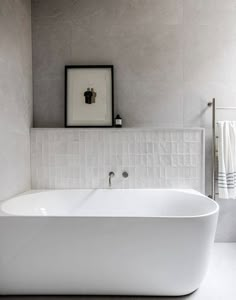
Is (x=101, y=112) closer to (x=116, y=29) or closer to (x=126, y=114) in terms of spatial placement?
(x=126, y=114)

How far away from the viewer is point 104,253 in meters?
1.66

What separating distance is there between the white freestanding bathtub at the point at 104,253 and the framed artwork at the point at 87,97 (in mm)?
1237

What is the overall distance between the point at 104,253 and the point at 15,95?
1.55 meters

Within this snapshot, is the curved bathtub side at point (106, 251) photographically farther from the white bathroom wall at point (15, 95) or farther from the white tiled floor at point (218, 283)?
the white bathroom wall at point (15, 95)

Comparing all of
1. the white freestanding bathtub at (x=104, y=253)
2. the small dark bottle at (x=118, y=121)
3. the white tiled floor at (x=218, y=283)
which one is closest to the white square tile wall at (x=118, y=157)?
the small dark bottle at (x=118, y=121)

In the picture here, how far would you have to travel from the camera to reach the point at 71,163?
262cm

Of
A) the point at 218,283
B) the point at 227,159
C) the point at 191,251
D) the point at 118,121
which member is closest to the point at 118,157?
the point at 118,121

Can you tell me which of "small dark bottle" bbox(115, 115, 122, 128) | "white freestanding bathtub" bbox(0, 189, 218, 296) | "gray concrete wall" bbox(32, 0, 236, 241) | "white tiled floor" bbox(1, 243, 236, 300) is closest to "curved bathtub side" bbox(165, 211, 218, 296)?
"white freestanding bathtub" bbox(0, 189, 218, 296)

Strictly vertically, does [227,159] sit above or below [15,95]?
below

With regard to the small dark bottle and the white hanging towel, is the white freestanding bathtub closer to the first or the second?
the white hanging towel

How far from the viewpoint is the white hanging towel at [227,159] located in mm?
2482

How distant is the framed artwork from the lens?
8.68ft

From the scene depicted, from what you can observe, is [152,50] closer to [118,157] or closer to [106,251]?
[118,157]

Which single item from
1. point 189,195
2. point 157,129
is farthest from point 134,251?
point 157,129
